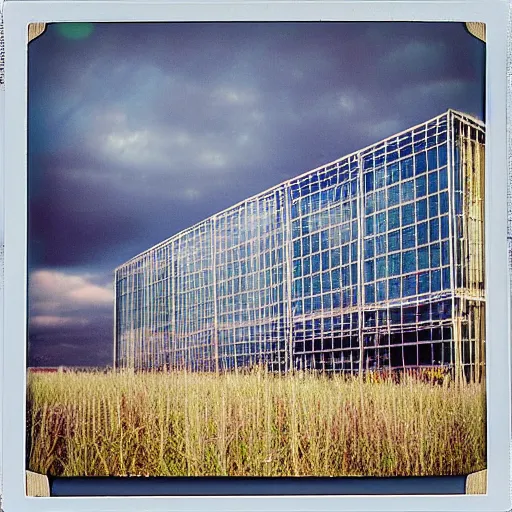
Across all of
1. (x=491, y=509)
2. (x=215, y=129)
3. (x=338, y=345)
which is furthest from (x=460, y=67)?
(x=491, y=509)

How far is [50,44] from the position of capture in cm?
349

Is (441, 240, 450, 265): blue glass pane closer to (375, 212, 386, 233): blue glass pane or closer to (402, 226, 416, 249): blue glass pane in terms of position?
(402, 226, 416, 249): blue glass pane

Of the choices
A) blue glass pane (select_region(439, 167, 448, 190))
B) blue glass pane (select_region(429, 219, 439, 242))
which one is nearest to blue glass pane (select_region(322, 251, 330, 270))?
blue glass pane (select_region(429, 219, 439, 242))

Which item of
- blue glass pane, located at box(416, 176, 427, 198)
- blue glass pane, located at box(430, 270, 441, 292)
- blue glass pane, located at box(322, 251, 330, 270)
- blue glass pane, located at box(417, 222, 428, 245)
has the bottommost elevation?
blue glass pane, located at box(430, 270, 441, 292)

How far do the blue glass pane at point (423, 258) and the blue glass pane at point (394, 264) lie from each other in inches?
3.6

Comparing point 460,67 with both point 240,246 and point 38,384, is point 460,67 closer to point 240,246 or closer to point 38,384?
point 240,246

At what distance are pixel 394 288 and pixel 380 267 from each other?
4.3 inches

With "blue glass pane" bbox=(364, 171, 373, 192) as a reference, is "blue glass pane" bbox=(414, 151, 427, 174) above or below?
above

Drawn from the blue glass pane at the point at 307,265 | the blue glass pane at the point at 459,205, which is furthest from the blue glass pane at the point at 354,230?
the blue glass pane at the point at 459,205

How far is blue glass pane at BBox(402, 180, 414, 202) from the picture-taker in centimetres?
349

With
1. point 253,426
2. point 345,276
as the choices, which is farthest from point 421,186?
point 253,426

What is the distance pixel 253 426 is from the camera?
3.50 m

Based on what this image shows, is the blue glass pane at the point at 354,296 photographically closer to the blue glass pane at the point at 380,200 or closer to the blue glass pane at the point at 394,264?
the blue glass pane at the point at 394,264

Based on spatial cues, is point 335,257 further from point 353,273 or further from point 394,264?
point 394,264
